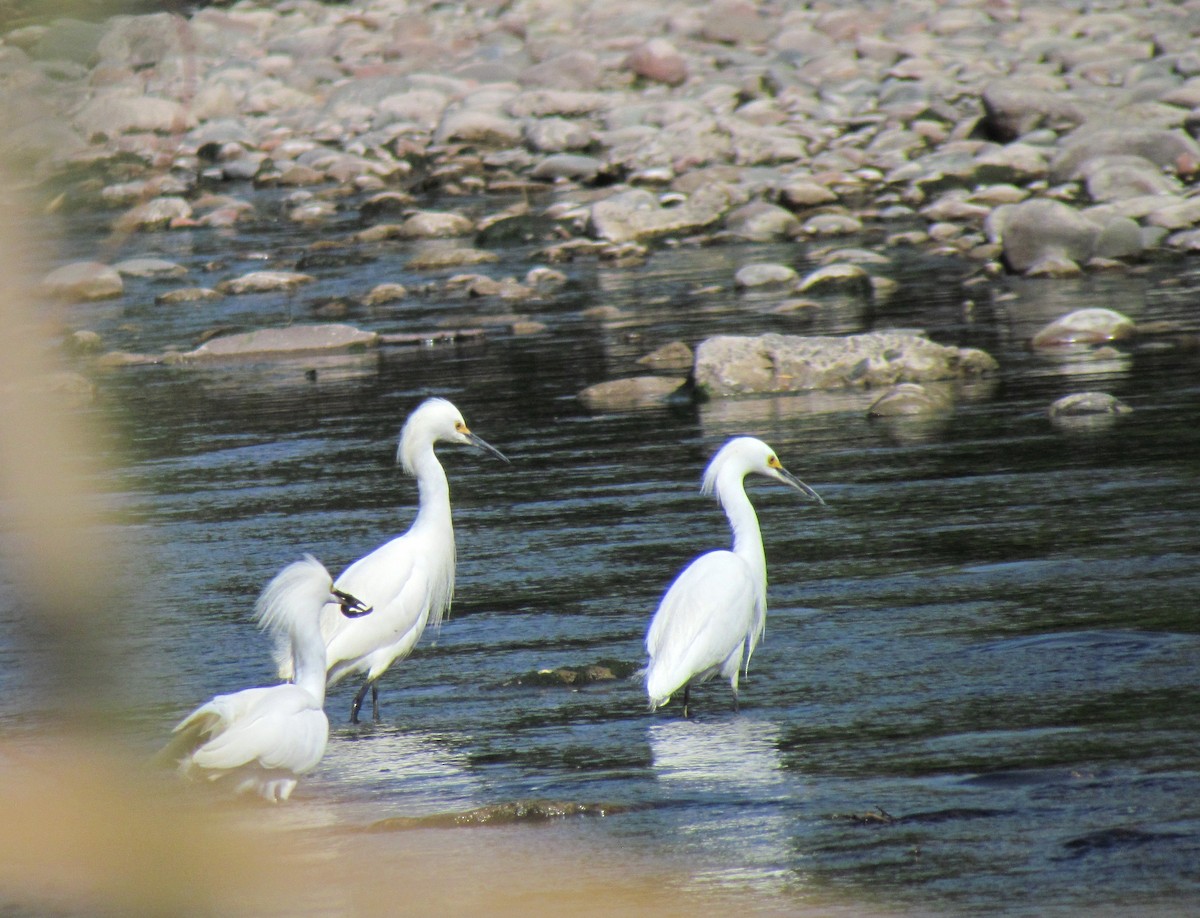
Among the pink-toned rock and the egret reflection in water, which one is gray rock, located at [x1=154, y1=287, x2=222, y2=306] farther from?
the egret reflection in water

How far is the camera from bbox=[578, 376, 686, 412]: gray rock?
42.3 ft

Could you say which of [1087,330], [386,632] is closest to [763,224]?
[1087,330]

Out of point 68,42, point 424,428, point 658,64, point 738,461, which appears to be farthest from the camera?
point 658,64

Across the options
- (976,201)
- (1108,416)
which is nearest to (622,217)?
(976,201)

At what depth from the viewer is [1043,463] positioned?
9742mm

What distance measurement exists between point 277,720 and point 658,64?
2807 centimetres

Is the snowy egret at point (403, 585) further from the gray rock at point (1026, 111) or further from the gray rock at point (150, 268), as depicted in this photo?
the gray rock at point (1026, 111)

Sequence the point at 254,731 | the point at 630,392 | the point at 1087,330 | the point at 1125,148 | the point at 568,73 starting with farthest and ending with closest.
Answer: the point at 568,73 < the point at 1125,148 < the point at 1087,330 < the point at 630,392 < the point at 254,731

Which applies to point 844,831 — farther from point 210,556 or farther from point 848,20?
point 848,20

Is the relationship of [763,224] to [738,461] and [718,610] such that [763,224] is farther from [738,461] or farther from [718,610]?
[718,610]

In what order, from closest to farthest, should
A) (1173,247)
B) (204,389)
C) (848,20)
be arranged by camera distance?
(204,389)
(1173,247)
(848,20)

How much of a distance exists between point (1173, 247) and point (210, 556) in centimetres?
1171

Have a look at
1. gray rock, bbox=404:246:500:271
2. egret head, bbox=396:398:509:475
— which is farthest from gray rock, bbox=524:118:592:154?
egret head, bbox=396:398:509:475

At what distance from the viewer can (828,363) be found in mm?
12938
